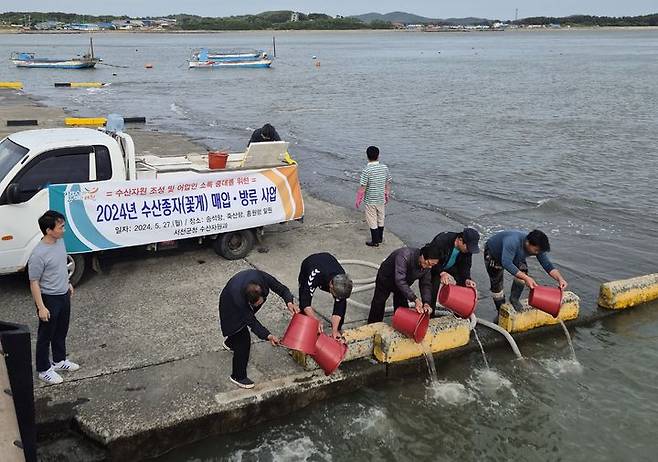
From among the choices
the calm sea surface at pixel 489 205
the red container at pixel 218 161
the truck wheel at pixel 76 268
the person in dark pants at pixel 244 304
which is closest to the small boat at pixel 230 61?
the calm sea surface at pixel 489 205

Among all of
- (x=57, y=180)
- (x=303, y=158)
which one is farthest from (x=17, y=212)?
(x=303, y=158)

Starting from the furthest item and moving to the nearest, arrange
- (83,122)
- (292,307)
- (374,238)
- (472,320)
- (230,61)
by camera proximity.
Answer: (230,61), (83,122), (374,238), (472,320), (292,307)

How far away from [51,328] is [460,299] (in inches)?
177

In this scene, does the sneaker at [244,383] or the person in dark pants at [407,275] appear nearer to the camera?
the sneaker at [244,383]

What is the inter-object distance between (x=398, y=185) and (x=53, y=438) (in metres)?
13.6

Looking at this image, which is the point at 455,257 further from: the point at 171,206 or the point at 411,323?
the point at 171,206

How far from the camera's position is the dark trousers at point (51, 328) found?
19.7 ft

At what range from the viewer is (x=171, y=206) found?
8.84 meters

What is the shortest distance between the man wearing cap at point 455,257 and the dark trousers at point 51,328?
3920 millimetres

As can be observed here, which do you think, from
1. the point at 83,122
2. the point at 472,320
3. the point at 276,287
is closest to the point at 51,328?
the point at 276,287

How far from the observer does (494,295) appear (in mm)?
8273

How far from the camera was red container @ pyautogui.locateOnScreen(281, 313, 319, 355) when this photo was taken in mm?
6117

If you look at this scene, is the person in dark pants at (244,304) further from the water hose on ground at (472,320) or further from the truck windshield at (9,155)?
the truck windshield at (9,155)

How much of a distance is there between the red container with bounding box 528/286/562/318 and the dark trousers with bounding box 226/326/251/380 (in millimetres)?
3747
